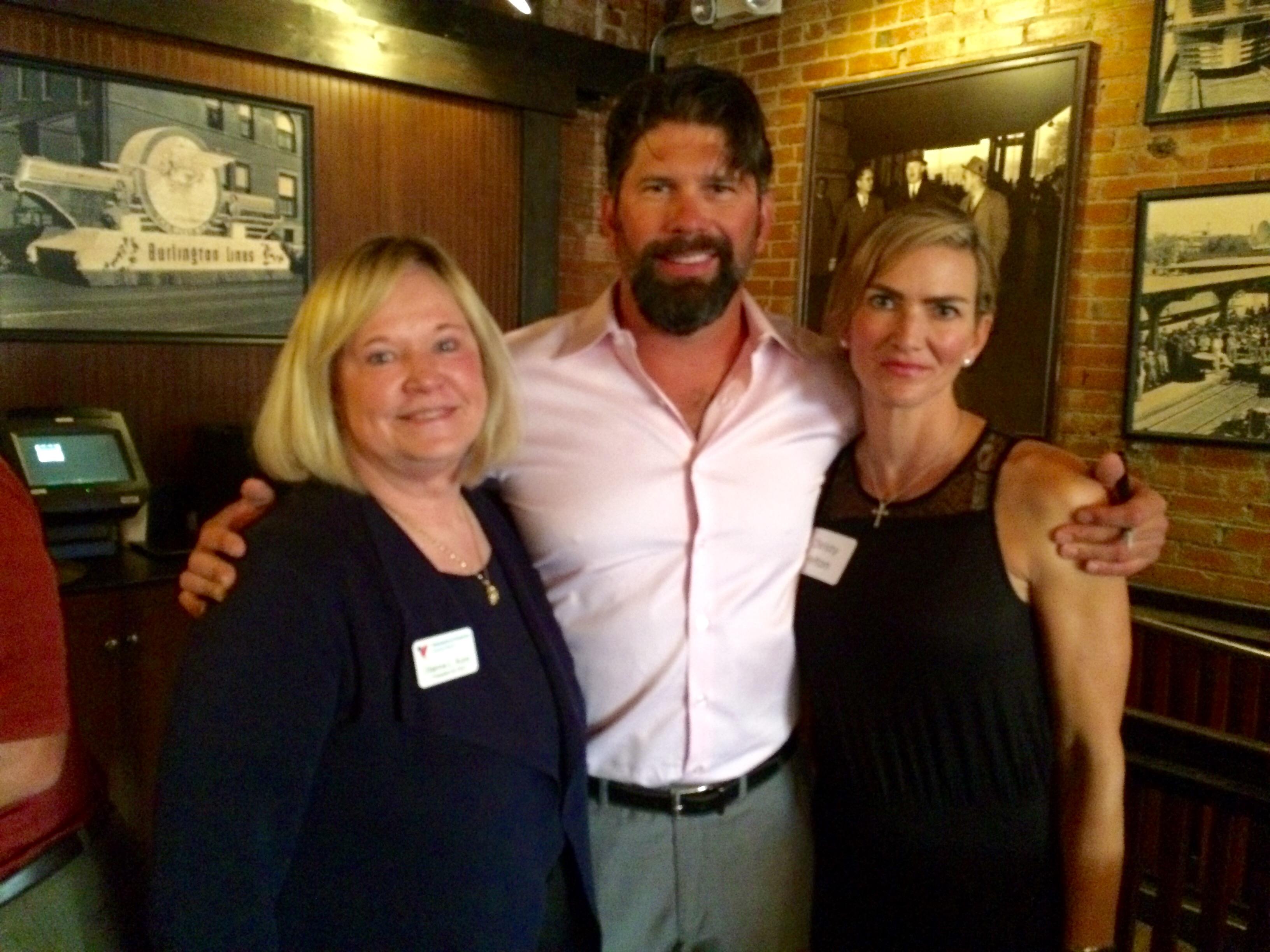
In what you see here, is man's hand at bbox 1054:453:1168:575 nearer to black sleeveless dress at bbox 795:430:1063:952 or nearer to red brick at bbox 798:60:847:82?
black sleeveless dress at bbox 795:430:1063:952

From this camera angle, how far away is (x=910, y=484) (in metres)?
1.54

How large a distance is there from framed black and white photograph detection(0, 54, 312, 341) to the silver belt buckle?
8.52 ft

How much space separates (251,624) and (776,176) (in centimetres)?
387

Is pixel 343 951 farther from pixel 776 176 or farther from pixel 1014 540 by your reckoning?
pixel 776 176

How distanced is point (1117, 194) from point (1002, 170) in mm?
443

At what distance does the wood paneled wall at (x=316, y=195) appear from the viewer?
311 centimetres

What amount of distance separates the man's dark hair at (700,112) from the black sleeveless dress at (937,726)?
2.18ft

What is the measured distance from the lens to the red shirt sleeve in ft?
3.88

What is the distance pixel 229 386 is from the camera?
3535mm

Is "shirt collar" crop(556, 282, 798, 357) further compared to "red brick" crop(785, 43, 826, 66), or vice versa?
"red brick" crop(785, 43, 826, 66)

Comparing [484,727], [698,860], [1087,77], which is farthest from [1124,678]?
[1087,77]

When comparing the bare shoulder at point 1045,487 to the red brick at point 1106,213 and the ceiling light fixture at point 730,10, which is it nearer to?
the red brick at point 1106,213

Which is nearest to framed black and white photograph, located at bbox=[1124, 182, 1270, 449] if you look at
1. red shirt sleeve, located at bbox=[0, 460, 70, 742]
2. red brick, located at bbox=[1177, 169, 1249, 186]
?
red brick, located at bbox=[1177, 169, 1249, 186]

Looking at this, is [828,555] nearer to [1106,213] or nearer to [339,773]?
[339,773]
